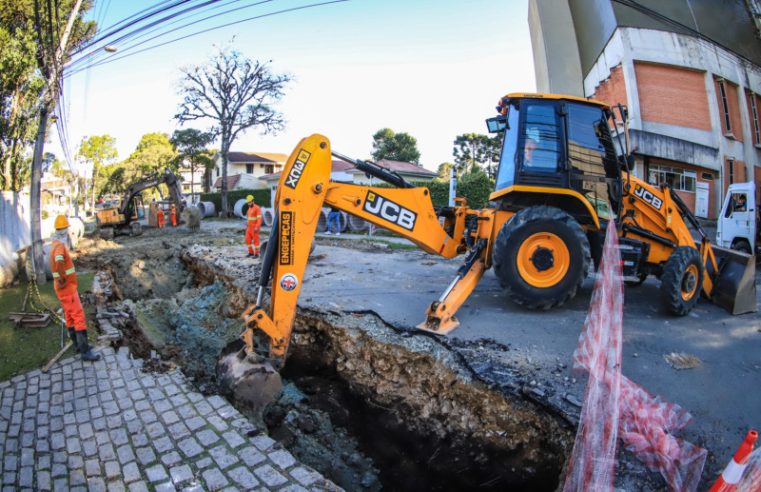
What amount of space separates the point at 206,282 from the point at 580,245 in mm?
7740

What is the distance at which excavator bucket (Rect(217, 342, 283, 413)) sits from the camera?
12.8 ft

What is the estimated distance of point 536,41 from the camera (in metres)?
22.0

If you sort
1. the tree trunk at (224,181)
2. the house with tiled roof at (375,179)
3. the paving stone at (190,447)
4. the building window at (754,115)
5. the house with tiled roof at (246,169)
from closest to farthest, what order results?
1. the paving stone at (190,447)
2. the building window at (754,115)
3. the tree trunk at (224,181)
4. the house with tiled roof at (375,179)
5. the house with tiled roof at (246,169)

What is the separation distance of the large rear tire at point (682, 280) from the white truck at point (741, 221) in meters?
7.21

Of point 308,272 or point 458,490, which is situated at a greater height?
point 308,272

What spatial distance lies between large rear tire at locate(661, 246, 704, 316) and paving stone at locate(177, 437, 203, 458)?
565cm

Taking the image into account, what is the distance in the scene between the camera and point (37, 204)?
8852 mm

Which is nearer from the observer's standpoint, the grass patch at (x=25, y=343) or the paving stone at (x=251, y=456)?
the paving stone at (x=251, y=456)

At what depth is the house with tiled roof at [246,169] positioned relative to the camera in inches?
1733

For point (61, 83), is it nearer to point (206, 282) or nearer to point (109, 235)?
point (206, 282)

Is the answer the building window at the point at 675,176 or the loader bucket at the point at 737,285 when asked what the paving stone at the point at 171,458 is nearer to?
the loader bucket at the point at 737,285

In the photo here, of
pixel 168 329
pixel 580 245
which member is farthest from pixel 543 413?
pixel 168 329

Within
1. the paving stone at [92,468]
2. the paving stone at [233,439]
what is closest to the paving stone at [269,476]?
the paving stone at [233,439]

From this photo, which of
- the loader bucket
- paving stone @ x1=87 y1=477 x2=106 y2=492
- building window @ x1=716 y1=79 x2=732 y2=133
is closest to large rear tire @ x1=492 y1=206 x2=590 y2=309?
the loader bucket
